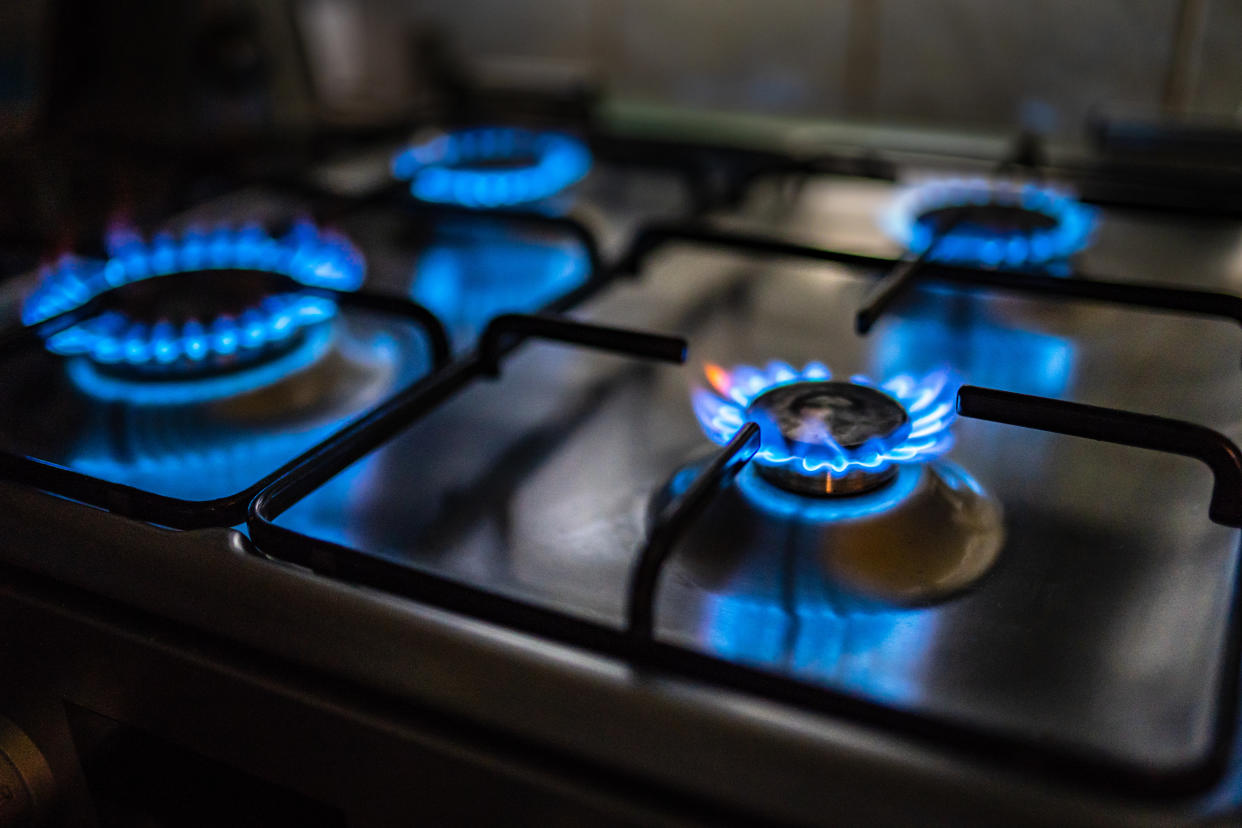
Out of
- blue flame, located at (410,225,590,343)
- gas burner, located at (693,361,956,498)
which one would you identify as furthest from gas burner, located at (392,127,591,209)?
gas burner, located at (693,361,956,498)

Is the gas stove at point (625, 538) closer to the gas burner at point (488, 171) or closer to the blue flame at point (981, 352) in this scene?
the blue flame at point (981, 352)

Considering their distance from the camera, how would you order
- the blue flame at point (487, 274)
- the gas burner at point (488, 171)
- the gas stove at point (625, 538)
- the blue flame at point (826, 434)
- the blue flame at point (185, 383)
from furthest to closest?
the gas burner at point (488, 171)
the blue flame at point (487, 274)
the blue flame at point (185, 383)
the blue flame at point (826, 434)
the gas stove at point (625, 538)

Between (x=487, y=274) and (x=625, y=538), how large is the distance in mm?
371

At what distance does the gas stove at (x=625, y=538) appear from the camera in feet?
1.20

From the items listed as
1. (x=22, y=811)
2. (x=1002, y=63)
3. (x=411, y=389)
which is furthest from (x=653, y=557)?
(x=1002, y=63)

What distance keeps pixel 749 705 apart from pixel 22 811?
0.35 m

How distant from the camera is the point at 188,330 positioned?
62 centimetres

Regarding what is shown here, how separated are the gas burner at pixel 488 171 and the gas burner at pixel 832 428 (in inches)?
16.2

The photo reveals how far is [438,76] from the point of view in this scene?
3.91 ft

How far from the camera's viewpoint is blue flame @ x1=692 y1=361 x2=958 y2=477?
483mm

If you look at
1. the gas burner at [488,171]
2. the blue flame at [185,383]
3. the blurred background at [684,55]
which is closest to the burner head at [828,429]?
the blue flame at [185,383]

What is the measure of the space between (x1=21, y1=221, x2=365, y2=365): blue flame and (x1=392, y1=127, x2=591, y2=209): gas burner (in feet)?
0.36

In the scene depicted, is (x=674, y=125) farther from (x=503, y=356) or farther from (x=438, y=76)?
(x=503, y=356)

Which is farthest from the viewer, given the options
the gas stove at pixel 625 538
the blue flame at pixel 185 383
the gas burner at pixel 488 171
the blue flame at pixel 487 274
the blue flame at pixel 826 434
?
the gas burner at pixel 488 171
